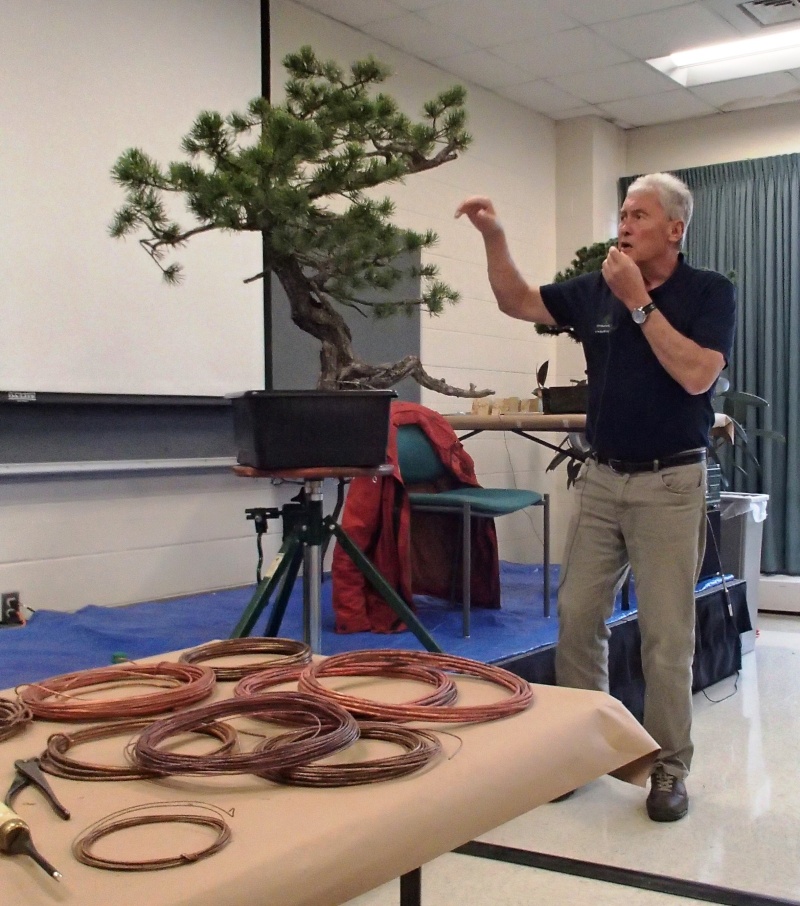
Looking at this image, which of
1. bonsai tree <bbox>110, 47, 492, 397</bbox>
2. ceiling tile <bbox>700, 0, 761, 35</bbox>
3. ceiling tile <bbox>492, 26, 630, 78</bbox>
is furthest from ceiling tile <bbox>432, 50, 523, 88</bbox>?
bonsai tree <bbox>110, 47, 492, 397</bbox>

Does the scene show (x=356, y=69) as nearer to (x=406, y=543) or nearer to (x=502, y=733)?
(x=406, y=543)

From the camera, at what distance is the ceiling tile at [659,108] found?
5.33 metres

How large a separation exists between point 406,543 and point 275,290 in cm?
143

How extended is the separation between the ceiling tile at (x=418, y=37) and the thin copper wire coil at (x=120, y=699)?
3805mm

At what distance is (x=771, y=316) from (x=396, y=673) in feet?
15.7

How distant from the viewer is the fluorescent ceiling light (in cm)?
472

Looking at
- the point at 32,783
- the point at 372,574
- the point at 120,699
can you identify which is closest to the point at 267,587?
the point at 372,574

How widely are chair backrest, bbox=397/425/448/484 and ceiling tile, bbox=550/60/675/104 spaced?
254cm

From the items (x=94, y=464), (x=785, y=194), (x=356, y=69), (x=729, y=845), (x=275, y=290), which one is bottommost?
(x=729, y=845)

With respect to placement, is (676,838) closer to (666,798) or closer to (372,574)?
(666,798)

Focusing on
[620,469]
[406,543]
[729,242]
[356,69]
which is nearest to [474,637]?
[406,543]

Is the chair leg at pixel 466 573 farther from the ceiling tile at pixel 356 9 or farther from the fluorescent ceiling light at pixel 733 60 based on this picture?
the fluorescent ceiling light at pixel 733 60

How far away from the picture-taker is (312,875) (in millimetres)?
644

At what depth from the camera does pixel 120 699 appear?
3.22 ft
